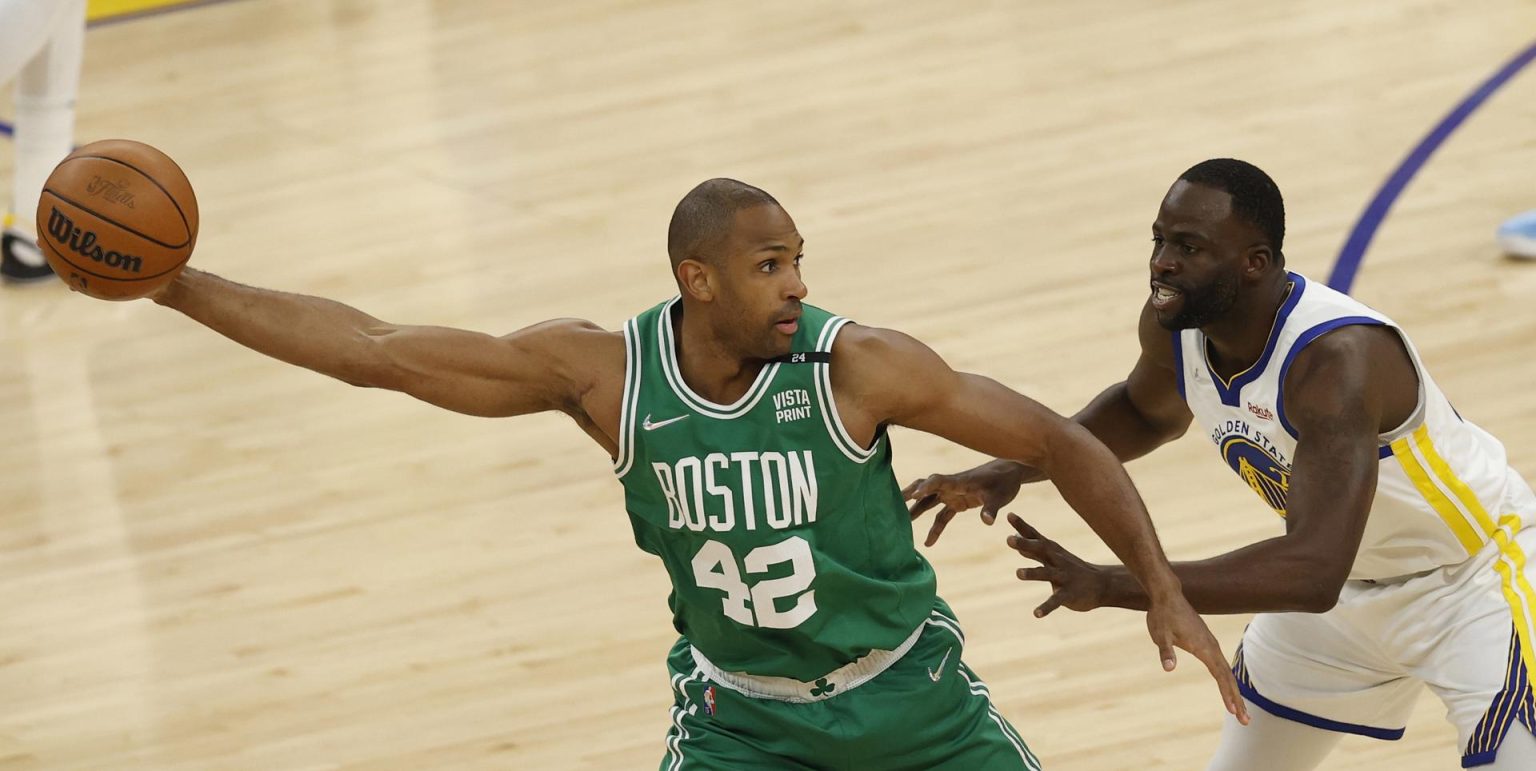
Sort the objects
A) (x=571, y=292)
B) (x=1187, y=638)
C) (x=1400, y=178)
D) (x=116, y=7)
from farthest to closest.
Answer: (x=116, y=7)
(x=1400, y=178)
(x=571, y=292)
(x=1187, y=638)

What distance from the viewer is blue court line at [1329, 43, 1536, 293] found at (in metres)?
7.13

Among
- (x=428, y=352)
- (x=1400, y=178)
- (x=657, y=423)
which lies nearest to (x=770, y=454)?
(x=657, y=423)

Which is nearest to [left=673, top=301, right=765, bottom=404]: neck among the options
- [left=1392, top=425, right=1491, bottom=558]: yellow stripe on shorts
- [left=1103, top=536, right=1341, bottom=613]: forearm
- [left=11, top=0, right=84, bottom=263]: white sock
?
[left=1103, top=536, right=1341, bottom=613]: forearm

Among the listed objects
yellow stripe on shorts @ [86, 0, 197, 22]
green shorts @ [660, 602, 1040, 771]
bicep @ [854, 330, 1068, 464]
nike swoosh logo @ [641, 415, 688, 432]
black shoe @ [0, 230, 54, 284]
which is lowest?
yellow stripe on shorts @ [86, 0, 197, 22]

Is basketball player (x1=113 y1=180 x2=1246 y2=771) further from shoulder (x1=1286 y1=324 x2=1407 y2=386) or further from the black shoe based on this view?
the black shoe

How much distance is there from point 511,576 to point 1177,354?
8.47ft

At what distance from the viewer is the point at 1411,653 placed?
354cm

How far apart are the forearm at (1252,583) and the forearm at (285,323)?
1.27m

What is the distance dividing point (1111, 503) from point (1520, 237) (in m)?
4.38

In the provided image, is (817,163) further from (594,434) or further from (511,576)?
(594,434)

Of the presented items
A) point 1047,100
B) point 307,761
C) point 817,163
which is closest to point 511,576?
point 307,761

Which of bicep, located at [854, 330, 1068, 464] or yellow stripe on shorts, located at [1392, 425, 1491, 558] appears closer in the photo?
bicep, located at [854, 330, 1068, 464]

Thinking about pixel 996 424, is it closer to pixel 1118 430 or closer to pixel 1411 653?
pixel 1118 430

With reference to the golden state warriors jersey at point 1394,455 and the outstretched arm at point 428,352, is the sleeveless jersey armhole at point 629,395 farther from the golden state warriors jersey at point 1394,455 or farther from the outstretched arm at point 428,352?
the golden state warriors jersey at point 1394,455
